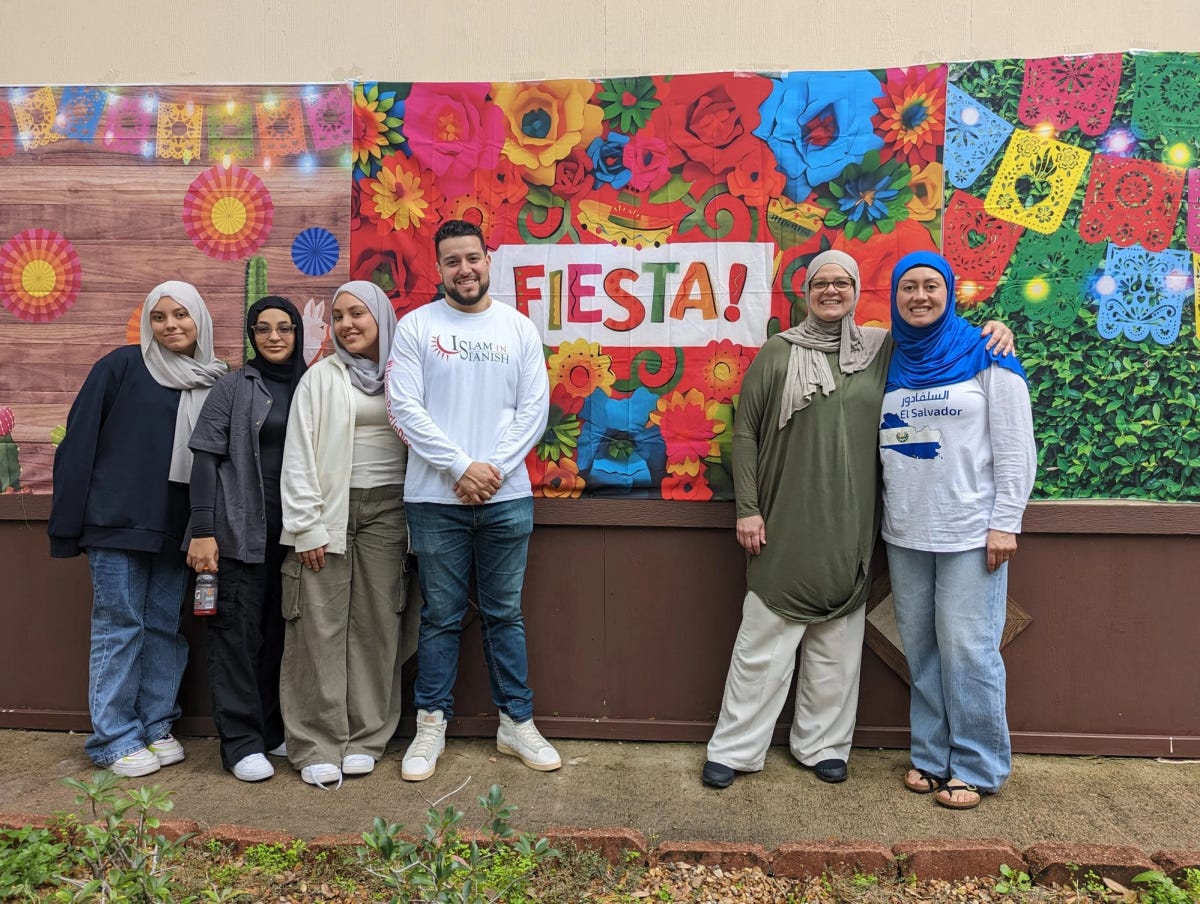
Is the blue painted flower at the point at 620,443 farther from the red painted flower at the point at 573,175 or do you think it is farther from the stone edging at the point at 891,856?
the stone edging at the point at 891,856

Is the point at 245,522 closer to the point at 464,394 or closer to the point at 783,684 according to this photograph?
the point at 464,394

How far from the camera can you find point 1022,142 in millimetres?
3330

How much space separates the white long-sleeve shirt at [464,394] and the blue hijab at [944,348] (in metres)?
1.31

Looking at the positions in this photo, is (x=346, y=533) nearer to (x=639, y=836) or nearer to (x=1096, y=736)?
(x=639, y=836)

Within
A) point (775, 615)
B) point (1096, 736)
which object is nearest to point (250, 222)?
point (775, 615)

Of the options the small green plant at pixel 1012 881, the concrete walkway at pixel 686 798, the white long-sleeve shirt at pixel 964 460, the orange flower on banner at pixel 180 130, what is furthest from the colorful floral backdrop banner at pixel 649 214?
the small green plant at pixel 1012 881

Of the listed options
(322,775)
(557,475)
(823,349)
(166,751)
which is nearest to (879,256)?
(823,349)

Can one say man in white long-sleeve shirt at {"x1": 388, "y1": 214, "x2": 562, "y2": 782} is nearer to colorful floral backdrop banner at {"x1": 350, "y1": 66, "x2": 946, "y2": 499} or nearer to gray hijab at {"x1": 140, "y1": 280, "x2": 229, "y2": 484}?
colorful floral backdrop banner at {"x1": 350, "y1": 66, "x2": 946, "y2": 499}

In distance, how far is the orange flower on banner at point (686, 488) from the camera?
3494 mm

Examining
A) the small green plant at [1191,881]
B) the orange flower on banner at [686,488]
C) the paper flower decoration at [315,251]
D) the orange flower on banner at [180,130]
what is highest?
the orange flower on banner at [180,130]

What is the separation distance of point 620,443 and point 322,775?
1638 millimetres

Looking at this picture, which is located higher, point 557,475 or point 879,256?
point 879,256

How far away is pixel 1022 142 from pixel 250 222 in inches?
120

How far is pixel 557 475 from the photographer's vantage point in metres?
3.54
